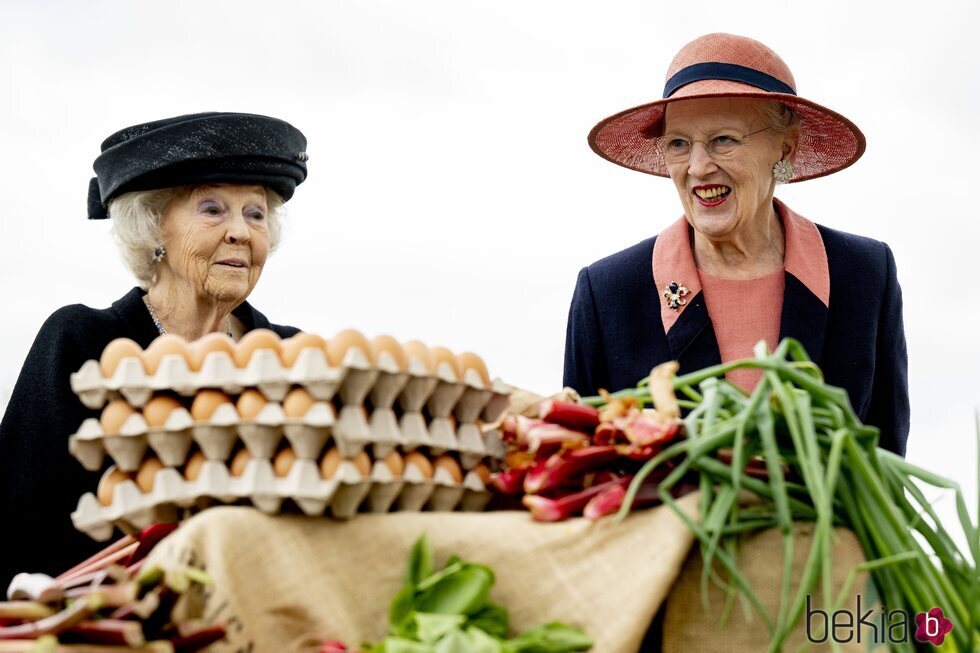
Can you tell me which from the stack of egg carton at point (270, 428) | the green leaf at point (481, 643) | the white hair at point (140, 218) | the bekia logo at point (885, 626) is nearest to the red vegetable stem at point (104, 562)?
the stack of egg carton at point (270, 428)

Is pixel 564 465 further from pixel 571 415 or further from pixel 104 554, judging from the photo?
pixel 104 554

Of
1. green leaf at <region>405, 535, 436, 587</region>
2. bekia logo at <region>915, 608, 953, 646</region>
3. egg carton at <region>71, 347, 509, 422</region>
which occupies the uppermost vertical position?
egg carton at <region>71, 347, 509, 422</region>

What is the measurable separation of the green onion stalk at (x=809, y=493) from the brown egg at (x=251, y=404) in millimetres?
576

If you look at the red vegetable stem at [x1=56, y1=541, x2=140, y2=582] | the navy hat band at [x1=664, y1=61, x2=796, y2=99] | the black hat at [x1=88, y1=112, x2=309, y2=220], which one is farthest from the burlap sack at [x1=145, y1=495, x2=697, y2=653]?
the navy hat band at [x1=664, y1=61, x2=796, y2=99]

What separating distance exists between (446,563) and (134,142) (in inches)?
80.6

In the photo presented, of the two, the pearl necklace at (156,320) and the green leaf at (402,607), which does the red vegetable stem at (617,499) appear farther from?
the pearl necklace at (156,320)

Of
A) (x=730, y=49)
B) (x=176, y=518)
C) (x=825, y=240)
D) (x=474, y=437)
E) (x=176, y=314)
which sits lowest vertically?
(x=176, y=518)

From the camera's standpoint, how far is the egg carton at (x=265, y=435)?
174cm

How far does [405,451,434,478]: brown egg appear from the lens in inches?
73.7

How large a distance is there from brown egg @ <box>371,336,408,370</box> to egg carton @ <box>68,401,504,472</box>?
0.08 metres

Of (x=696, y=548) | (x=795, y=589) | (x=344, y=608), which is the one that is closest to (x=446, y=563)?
(x=344, y=608)

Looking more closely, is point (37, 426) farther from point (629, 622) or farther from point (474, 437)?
point (629, 622)

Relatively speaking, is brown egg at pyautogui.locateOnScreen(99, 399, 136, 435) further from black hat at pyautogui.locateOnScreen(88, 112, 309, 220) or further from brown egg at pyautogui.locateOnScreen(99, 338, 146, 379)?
black hat at pyautogui.locateOnScreen(88, 112, 309, 220)

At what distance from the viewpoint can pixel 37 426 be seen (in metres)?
2.92
